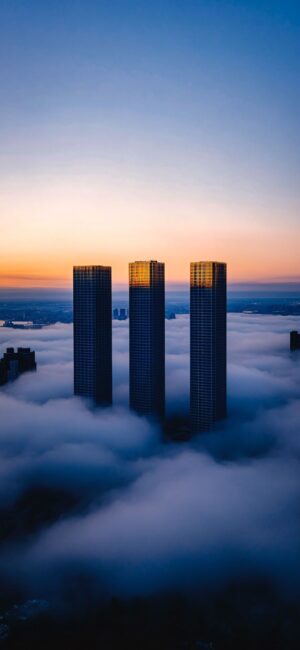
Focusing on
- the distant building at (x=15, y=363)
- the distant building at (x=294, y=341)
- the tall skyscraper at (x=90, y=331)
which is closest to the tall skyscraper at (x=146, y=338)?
the tall skyscraper at (x=90, y=331)

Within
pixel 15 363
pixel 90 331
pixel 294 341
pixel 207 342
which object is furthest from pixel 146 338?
pixel 294 341

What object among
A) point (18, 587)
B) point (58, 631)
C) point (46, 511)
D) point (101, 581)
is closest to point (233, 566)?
point (101, 581)

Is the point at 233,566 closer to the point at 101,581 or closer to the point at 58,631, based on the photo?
the point at 101,581

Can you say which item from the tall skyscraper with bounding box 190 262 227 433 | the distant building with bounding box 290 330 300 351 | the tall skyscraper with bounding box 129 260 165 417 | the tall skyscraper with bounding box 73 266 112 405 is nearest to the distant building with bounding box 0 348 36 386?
the tall skyscraper with bounding box 73 266 112 405

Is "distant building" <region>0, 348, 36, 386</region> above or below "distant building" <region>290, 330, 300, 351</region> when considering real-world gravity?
below

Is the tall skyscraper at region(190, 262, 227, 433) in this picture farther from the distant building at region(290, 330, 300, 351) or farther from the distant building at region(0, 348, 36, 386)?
the distant building at region(0, 348, 36, 386)

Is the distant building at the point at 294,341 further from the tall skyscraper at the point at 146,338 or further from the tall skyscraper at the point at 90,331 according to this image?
the tall skyscraper at the point at 90,331
